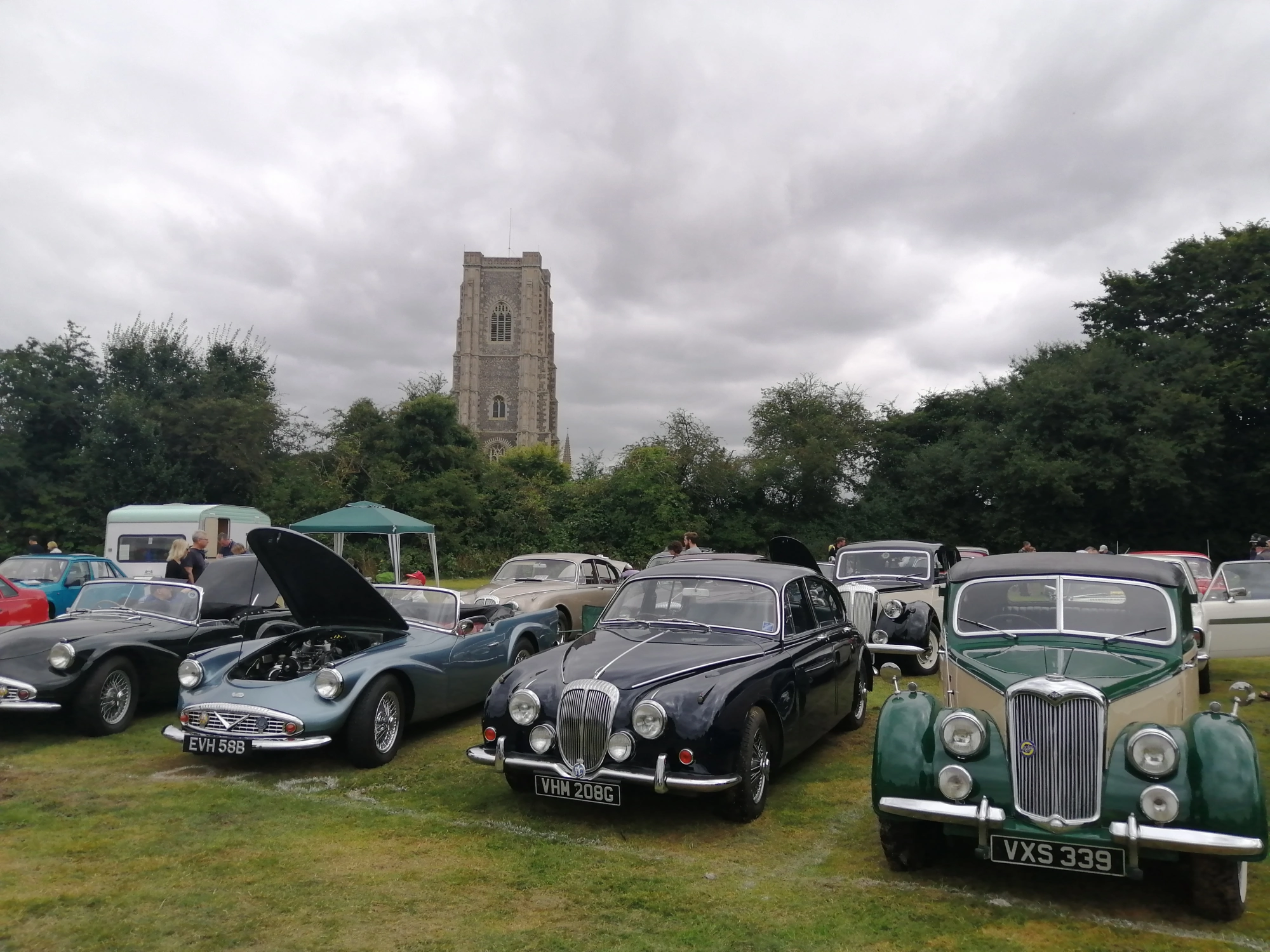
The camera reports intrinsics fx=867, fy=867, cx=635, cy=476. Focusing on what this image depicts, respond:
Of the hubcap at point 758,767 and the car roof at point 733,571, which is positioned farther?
the car roof at point 733,571

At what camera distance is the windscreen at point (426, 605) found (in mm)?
8422

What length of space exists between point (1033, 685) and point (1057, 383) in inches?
1156

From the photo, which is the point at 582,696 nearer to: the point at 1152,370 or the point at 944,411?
the point at 1152,370

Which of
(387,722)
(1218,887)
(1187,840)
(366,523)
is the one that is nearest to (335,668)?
(387,722)

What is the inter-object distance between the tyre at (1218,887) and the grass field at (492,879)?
80 millimetres

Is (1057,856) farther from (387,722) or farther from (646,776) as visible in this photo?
→ (387,722)

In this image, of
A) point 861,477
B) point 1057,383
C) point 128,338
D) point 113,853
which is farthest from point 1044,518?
point 128,338

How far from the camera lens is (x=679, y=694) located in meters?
5.33

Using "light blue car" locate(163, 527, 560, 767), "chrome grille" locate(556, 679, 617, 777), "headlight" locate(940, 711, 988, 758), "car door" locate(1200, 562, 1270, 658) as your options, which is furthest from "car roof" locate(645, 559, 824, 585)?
"car door" locate(1200, 562, 1270, 658)

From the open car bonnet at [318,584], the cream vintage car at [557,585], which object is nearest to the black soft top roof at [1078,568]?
the open car bonnet at [318,584]

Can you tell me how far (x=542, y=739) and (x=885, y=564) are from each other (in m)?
8.78

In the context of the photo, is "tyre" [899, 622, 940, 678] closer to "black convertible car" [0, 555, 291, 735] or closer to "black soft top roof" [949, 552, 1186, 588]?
"black soft top roof" [949, 552, 1186, 588]

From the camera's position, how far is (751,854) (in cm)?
510

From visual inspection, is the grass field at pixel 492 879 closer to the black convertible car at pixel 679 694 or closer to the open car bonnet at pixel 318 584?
the black convertible car at pixel 679 694
